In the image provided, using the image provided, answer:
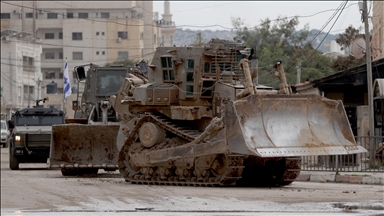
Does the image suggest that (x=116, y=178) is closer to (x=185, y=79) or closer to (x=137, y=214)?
(x=185, y=79)

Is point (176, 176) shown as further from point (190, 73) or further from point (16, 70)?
point (16, 70)

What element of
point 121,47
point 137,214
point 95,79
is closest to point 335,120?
point 137,214

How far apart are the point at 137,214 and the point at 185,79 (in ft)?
26.1

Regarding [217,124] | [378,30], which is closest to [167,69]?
[217,124]

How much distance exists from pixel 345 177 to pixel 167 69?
5.11m

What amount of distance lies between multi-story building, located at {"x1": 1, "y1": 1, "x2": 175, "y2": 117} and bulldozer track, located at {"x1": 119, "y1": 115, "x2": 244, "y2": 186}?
→ 83.0 m

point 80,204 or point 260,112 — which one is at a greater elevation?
point 260,112

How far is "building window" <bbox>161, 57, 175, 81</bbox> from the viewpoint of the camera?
69.8 ft

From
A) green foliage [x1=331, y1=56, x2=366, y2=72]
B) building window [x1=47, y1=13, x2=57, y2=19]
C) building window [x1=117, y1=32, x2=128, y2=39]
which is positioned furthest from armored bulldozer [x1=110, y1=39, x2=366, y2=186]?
building window [x1=47, y1=13, x2=57, y2=19]

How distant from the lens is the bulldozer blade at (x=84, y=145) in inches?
948

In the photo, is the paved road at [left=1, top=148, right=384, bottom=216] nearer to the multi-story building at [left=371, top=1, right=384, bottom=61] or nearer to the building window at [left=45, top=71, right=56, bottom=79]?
the multi-story building at [left=371, top=1, right=384, bottom=61]

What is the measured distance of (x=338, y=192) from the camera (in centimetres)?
1797

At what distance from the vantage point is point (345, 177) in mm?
22672

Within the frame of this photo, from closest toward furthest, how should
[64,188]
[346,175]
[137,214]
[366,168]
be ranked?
[137,214]
[64,188]
[346,175]
[366,168]
